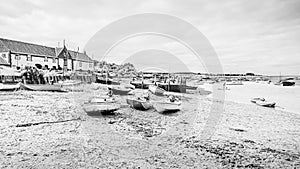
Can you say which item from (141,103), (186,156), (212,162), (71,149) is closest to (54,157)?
(71,149)

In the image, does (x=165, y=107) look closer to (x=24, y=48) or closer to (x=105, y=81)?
(x=105, y=81)

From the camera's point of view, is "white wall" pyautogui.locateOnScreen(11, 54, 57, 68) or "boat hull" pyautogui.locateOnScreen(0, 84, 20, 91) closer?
"boat hull" pyautogui.locateOnScreen(0, 84, 20, 91)

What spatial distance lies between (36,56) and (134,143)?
50978mm

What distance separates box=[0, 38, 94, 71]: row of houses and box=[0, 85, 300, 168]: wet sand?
38626 millimetres

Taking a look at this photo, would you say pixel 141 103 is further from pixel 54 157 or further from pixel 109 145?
pixel 54 157

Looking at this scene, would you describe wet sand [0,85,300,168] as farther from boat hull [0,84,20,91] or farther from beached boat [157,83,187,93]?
beached boat [157,83,187,93]

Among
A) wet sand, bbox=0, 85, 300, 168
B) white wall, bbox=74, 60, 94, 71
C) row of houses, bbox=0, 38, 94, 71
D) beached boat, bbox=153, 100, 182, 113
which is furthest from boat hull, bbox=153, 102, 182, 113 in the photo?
white wall, bbox=74, 60, 94, 71

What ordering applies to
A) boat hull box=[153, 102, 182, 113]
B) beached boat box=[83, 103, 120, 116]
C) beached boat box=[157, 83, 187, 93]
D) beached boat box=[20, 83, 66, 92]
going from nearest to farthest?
beached boat box=[83, 103, 120, 116] < boat hull box=[153, 102, 182, 113] < beached boat box=[20, 83, 66, 92] < beached boat box=[157, 83, 187, 93]

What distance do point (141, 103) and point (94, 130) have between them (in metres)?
6.02

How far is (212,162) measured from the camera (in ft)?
20.5

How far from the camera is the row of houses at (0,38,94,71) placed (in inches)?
1668

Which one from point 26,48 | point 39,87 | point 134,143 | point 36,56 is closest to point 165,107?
point 134,143

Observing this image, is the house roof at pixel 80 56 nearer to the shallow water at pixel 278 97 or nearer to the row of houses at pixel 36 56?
the row of houses at pixel 36 56

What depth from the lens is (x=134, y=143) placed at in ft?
25.2
